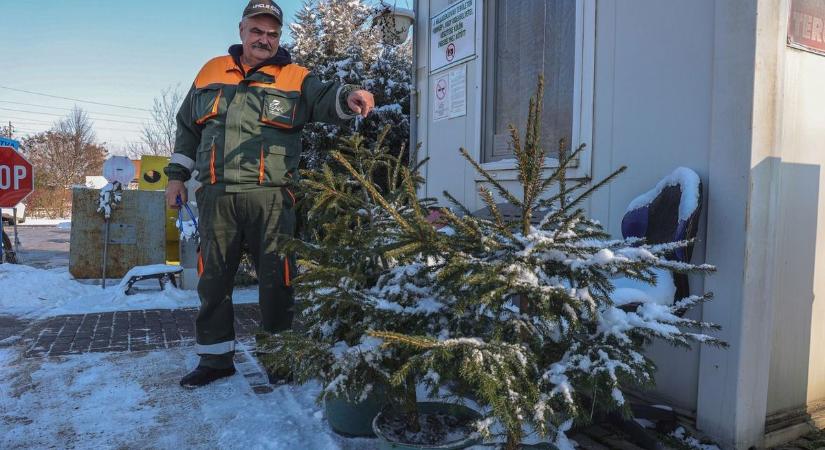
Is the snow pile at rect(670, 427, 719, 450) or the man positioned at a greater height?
the man

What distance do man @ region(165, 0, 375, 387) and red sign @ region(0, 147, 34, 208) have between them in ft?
19.0

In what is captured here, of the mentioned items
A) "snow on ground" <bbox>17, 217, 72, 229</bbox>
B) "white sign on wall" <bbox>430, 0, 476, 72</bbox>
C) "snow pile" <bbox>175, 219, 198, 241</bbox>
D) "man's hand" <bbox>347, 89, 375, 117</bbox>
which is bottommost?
"snow on ground" <bbox>17, 217, 72, 229</bbox>

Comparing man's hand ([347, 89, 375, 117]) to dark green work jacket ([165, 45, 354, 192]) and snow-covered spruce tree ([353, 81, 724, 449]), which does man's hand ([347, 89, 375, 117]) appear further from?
snow-covered spruce tree ([353, 81, 724, 449])

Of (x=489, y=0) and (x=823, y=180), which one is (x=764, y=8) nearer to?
(x=823, y=180)

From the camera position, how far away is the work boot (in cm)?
318

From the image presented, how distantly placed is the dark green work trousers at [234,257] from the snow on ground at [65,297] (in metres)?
2.80

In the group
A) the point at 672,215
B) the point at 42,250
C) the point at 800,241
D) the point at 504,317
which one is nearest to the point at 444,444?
the point at 504,317

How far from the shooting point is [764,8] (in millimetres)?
2311

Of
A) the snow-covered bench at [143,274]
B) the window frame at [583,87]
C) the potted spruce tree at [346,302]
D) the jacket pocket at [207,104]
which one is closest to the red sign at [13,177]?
the snow-covered bench at [143,274]

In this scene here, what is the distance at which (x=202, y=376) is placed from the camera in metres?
3.22

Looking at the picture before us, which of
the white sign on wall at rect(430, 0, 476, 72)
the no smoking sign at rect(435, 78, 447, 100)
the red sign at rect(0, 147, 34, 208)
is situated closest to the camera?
the white sign on wall at rect(430, 0, 476, 72)

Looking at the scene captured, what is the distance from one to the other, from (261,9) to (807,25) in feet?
8.90

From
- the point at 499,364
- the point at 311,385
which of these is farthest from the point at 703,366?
the point at 311,385

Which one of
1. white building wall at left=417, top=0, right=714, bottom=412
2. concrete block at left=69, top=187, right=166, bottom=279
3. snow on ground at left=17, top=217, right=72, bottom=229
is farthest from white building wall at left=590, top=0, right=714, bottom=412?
snow on ground at left=17, top=217, right=72, bottom=229
